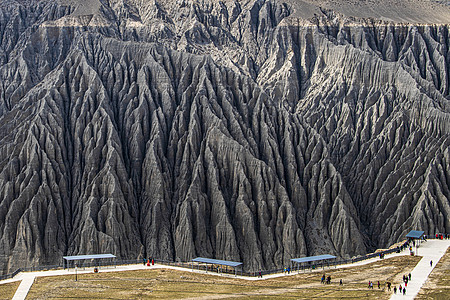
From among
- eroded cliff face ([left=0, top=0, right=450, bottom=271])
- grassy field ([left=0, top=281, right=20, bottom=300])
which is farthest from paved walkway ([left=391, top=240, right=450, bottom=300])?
grassy field ([left=0, top=281, right=20, bottom=300])

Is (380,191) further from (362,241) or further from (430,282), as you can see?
(430,282)

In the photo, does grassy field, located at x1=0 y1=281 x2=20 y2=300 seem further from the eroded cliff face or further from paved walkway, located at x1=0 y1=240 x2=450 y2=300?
the eroded cliff face

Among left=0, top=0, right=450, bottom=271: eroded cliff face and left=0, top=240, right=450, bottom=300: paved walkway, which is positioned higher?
left=0, top=0, right=450, bottom=271: eroded cliff face

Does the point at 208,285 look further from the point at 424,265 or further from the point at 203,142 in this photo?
the point at 203,142

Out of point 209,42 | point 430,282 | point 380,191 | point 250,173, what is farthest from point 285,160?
point 430,282

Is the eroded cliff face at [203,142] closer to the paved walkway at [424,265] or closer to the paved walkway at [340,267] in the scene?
the paved walkway at [424,265]

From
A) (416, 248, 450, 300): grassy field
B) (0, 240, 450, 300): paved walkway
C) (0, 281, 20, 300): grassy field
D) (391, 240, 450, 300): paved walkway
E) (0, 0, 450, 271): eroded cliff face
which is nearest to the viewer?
(416, 248, 450, 300): grassy field
